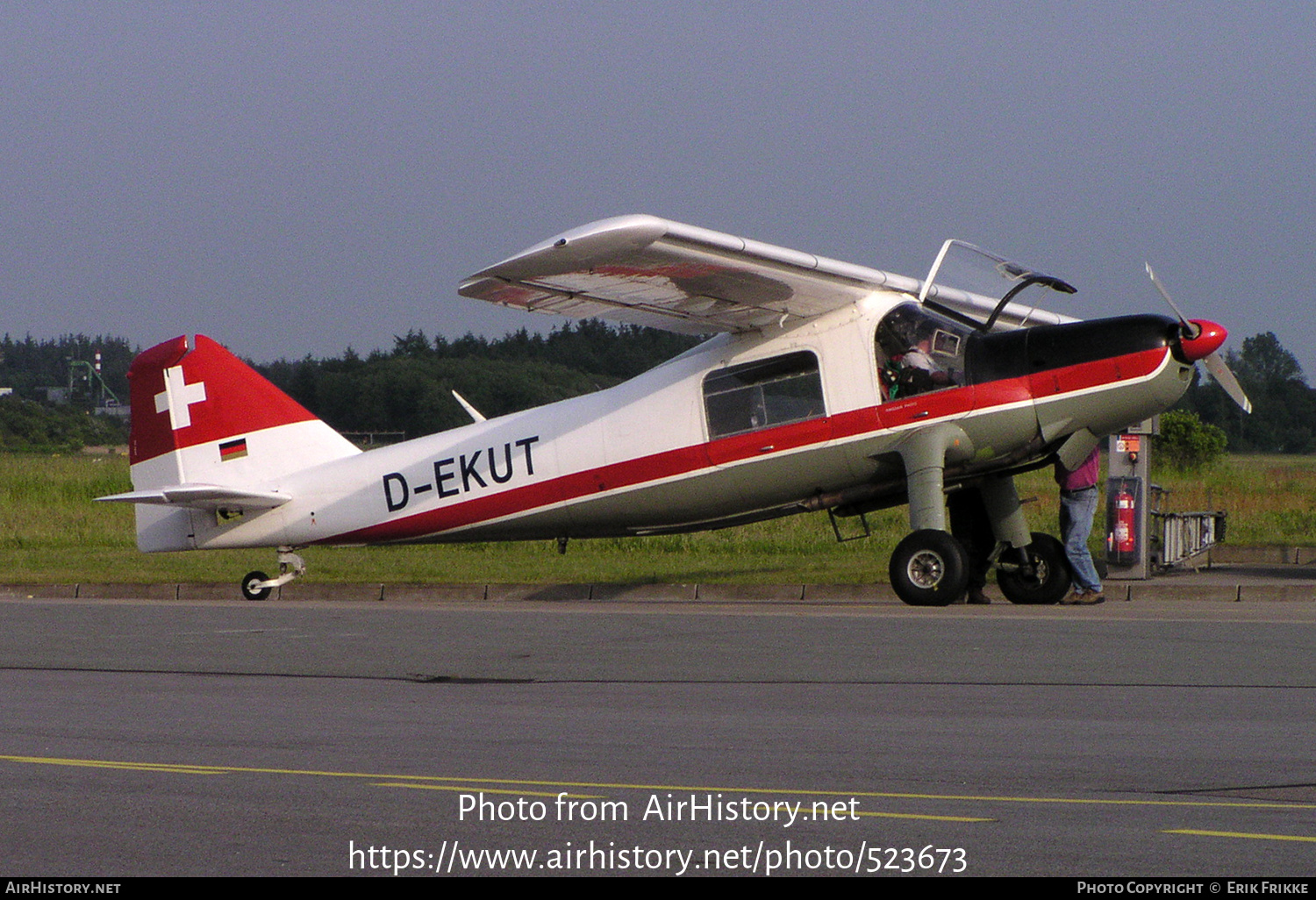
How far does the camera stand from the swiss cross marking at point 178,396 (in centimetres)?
1602

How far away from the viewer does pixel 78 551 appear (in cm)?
2172

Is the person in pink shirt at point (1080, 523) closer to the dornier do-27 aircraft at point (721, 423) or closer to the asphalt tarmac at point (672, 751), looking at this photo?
the dornier do-27 aircraft at point (721, 423)

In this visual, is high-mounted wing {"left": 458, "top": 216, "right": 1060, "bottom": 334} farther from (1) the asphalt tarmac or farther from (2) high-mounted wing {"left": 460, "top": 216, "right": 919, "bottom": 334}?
(1) the asphalt tarmac

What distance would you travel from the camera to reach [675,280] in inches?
507

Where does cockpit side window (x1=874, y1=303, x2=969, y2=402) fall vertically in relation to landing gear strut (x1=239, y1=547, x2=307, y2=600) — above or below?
above

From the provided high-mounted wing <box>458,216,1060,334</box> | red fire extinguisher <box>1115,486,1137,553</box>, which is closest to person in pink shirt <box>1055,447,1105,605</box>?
high-mounted wing <box>458,216,1060,334</box>

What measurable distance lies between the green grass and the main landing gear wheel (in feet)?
8.74

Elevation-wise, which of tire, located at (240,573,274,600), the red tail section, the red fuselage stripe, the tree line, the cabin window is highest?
the tree line

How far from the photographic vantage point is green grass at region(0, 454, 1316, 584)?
17375 millimetres

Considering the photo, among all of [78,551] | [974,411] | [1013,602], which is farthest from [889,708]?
[78,551]

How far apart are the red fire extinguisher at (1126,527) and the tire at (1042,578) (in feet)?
10.5

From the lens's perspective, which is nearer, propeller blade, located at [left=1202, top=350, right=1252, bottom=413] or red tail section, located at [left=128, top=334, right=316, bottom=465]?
propeller blade, located at [left=1202, top=350, right=1252, bottom=413]

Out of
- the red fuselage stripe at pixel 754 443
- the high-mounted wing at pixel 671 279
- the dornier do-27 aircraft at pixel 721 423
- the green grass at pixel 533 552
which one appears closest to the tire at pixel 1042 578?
the dornier do-27 aircraft at pixel 721 423

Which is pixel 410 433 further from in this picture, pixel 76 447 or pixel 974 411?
pixel 76 447
